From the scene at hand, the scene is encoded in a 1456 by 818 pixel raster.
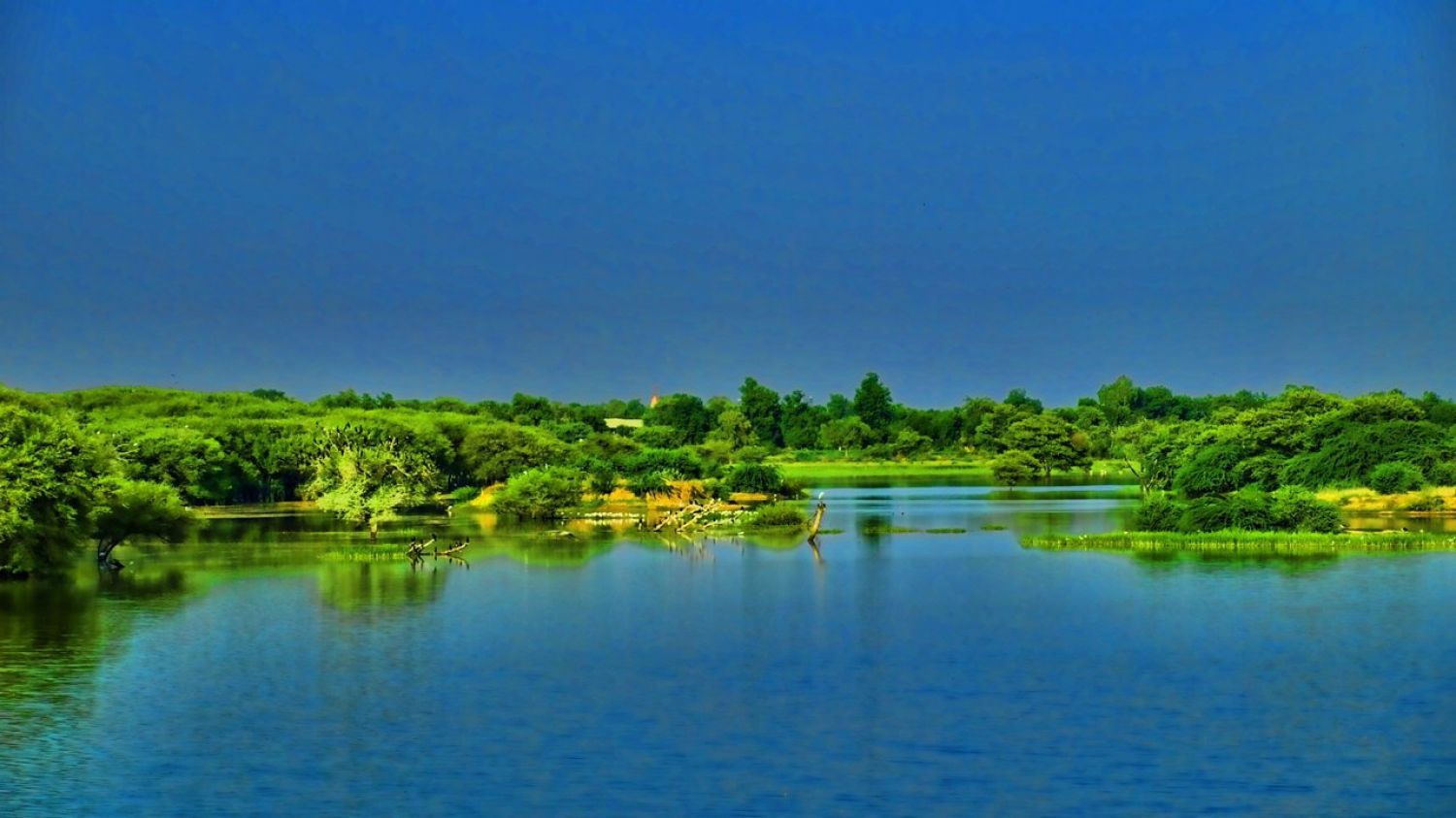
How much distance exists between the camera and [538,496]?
82.1m

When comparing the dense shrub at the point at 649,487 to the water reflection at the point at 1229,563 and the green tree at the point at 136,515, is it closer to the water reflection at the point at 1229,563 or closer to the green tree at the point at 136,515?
the green tree at the point at 136,515

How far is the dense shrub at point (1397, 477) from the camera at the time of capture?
74.8 meters

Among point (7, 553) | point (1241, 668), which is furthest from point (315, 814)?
point (7, 553)

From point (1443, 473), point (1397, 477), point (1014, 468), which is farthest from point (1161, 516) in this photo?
point (1014, 468)

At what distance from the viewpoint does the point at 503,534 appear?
6919cm

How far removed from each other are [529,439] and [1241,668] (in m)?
79.4

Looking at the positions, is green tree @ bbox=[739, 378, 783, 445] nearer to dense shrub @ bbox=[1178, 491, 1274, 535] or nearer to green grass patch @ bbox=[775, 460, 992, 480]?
green grass patch @ bbox=[775, 460, 992, 480]

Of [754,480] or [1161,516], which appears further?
[754,480]

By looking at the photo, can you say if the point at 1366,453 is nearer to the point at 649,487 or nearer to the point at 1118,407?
the point at 649,487

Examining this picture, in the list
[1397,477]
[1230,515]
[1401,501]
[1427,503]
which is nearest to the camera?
[1230,515]

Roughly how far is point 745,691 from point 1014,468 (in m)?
105

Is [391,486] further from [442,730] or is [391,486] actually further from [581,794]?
[581,794]

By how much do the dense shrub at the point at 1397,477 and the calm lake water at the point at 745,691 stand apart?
2668cm

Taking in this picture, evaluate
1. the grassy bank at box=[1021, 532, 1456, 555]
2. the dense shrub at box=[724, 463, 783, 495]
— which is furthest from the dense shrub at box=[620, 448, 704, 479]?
the grassy bank at box=[1021, 532, 1456, 555]
